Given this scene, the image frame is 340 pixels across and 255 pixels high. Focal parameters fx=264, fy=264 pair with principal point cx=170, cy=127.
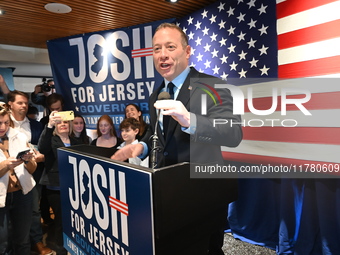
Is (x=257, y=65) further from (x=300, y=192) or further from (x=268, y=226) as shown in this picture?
(x=268, y=226)

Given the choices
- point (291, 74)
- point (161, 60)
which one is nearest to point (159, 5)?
point (291, 74)

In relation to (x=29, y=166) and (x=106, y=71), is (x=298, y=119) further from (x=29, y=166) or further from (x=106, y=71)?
(x=106, y=71)

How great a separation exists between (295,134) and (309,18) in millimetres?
Answer: 869

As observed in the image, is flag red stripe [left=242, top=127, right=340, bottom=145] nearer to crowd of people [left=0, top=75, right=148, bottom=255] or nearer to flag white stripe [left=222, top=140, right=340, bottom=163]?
flag white stripe [left=222, top=140, right=340, bottom=163]

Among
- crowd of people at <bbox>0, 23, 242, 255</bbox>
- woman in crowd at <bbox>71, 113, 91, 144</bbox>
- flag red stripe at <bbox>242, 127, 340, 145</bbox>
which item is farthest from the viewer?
woman in crowd at <bbox>71, 113, 91, 144</bbox>

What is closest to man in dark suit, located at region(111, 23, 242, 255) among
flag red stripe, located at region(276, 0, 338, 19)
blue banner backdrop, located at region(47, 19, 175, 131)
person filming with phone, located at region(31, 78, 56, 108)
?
flag red stripe, located at region(276, 0, 338, 19)

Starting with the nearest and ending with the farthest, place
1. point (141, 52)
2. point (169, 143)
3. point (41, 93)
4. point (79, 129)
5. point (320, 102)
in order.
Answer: point (169, 143) → point (320, 102) → point (79, 129) → point (141, 52) → point (41, 93)

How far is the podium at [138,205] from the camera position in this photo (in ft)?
2.61

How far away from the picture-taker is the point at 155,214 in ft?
2.57

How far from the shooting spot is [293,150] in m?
2.13

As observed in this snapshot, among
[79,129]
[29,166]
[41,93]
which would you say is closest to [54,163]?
[29,166]

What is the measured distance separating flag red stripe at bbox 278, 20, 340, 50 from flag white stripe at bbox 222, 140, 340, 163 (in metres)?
0.77

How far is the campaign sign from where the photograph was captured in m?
0.82

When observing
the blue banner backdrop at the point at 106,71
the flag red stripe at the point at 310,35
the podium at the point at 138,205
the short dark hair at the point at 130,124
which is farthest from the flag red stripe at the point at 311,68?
the blue banner backdrop at the point at 106,71
